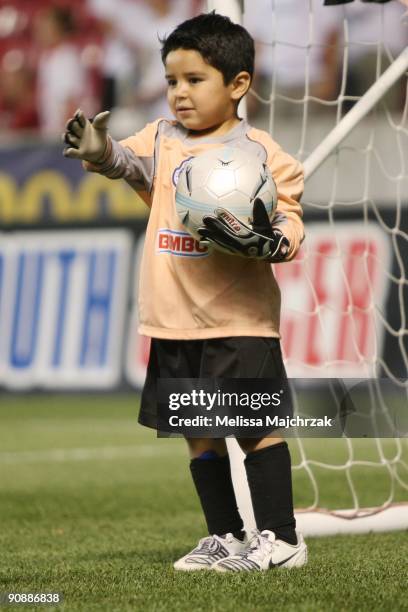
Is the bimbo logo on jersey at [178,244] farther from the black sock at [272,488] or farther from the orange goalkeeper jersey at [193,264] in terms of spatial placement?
the black sock at [272,488]

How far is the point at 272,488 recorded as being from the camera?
10.3 feet

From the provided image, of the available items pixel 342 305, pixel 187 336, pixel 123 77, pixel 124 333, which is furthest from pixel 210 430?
pixel 123 77

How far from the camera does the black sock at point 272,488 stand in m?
3.12

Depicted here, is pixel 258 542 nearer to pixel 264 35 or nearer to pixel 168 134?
pixel 168 134

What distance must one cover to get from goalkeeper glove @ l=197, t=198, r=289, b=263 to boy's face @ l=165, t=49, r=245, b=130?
1.08 feet

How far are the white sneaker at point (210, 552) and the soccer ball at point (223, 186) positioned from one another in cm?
80

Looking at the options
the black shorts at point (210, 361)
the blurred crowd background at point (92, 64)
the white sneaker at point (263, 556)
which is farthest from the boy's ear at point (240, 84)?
the blurred crowd background at point (92, 64)

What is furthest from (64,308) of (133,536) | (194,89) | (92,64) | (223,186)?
(223,186)

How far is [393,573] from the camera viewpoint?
3020mm

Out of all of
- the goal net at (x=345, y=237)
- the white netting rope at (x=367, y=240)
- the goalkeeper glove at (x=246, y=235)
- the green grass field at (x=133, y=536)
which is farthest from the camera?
the goal net at (x=345, y=237)

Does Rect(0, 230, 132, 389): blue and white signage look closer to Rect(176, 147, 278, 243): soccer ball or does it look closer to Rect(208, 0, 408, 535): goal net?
Rect(208, 0, 408, 535): goal net

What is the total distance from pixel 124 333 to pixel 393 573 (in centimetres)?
675

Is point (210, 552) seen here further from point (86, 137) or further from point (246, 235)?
point (86, 137)

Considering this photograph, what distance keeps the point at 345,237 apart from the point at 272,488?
5926 millimetres
